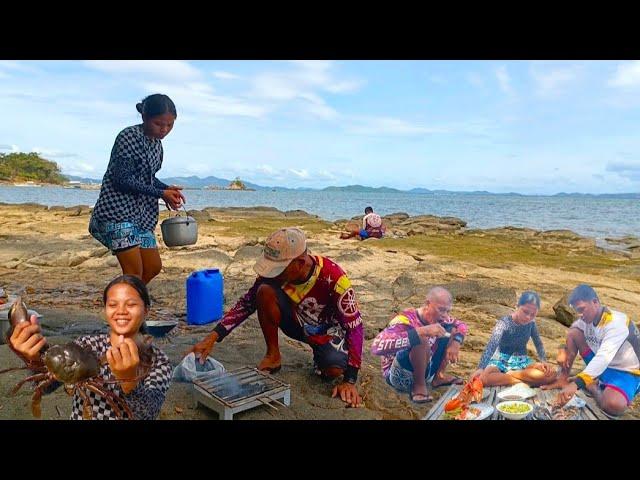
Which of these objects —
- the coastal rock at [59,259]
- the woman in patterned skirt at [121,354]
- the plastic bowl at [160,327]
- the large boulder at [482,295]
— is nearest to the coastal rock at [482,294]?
the large boulder at [482,295]

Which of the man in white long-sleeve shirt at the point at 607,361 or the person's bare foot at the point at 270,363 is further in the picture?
the person's bare foot at the point at 270,363

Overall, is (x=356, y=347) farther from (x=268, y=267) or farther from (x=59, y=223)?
(x=59, y=223)

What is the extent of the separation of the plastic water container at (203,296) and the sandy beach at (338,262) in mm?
134

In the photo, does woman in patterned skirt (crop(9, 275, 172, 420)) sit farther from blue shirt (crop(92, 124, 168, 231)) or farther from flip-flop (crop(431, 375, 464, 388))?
flip-flop (crop(431, 375, 464, 388))

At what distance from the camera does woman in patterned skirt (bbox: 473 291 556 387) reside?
9.04 ft

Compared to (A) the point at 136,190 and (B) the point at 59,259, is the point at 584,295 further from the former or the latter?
(B) the point at 59,259

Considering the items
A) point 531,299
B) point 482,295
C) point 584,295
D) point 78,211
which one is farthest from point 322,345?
point 78,211

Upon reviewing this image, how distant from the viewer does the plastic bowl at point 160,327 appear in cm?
391

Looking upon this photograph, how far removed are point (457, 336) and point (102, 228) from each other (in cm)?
238

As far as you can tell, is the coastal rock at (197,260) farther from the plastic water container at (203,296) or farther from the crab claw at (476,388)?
the crab claw at (476,388)

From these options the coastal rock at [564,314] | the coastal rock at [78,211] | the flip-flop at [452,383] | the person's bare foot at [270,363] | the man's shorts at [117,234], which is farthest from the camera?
the coastal rock at [78,211]

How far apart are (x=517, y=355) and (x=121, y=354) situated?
2.15 meters

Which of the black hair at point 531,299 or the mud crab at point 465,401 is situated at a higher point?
the black hair at point 531,299
